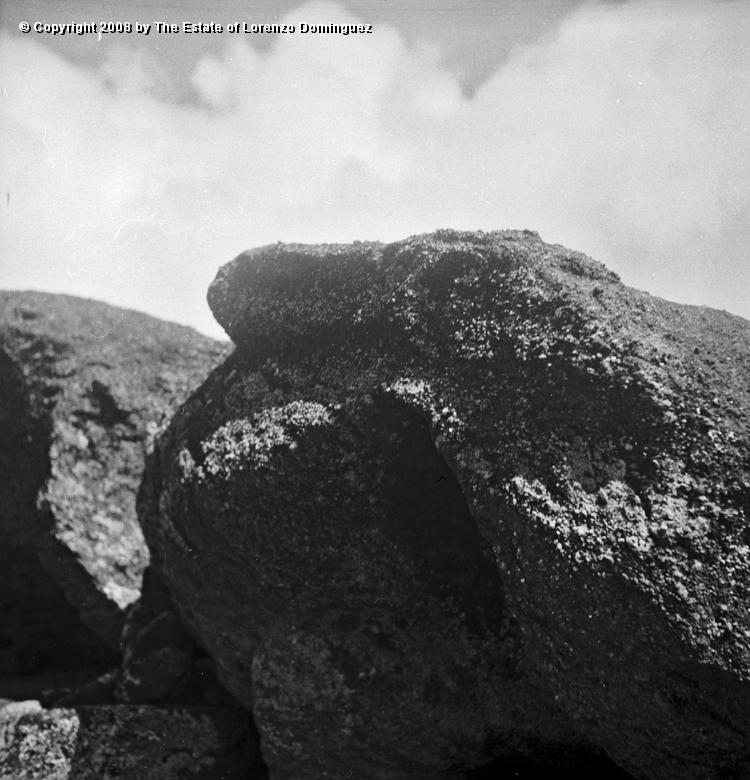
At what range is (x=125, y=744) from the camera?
4371mm

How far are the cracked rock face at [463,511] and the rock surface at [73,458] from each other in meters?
0.71

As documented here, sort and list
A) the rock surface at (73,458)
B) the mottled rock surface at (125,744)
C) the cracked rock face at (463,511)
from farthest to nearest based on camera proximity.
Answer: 1. the rock surface at (73,458)
2. the mottled rock surface at (125,744)
3. the cracked rock face at (463,511)

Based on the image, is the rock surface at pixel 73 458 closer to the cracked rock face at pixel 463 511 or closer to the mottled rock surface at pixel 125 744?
the cracked rock face at pixel 463 511

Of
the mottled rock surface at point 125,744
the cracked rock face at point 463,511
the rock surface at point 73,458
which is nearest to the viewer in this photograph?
the cracked rock face at point 463,511

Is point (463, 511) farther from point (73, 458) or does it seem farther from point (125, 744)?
point (73, 458)

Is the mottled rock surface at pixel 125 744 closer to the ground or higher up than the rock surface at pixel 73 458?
closer to the ground

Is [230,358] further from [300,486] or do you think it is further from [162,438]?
[300,486]

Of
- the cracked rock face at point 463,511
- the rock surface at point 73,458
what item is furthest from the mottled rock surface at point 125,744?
the rock surface at point 73,458

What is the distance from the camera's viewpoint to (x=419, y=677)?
385 cm

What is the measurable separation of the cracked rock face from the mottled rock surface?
364 millimetres

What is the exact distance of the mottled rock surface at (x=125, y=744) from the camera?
424 cm

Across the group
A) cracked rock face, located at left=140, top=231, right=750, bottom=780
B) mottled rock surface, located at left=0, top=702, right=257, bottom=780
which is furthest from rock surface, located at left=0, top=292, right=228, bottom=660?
mottled rock surface, located at left=0, top=702, right=257, bottom=780

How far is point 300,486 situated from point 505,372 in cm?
136

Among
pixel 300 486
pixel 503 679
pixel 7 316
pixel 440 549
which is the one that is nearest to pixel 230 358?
pixel 300 486
